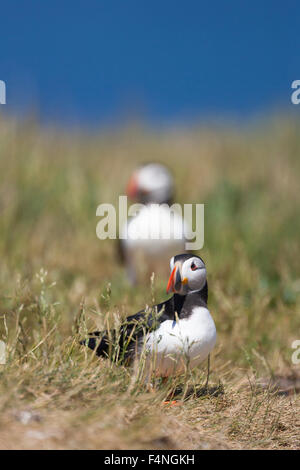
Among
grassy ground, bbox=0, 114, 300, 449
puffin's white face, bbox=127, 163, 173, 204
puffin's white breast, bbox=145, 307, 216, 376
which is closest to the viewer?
grassy ground, bbox=0, 114, 300, 449

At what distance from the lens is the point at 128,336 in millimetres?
2973

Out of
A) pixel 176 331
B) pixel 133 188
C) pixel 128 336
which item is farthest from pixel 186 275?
pixel 133 188

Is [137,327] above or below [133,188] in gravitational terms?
below

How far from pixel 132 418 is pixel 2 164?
5.23 metres

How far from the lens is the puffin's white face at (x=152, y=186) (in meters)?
5.90

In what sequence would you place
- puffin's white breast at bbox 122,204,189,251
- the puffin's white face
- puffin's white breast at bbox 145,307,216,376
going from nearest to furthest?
puffin's white breast at bbox 145,307,216,376 < puffin's white breast at bbox 122,204,189,251 < the puffin's white face

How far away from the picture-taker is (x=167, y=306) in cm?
304

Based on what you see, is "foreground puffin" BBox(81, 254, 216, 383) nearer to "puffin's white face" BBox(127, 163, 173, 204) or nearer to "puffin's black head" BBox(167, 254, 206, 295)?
"puffin's black head" BBox(167, 254, 206, 295)

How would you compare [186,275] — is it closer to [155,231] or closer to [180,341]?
[180,341]

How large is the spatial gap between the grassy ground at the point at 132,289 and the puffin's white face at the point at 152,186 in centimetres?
69

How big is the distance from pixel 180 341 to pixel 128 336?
28 centimetres

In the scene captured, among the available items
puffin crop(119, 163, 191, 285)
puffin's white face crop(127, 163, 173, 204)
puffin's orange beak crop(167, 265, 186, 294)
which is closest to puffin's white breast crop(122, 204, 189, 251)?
puffin crop(119, 163, 191, 285)

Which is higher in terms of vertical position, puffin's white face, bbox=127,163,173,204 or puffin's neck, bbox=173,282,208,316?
puffin's white face, bbox=127,163,173,204

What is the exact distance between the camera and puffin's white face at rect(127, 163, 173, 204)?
5898mm
